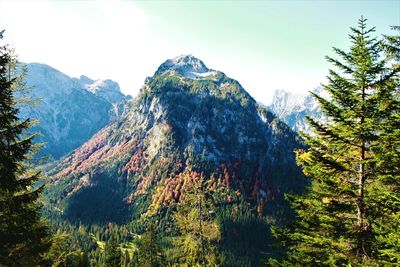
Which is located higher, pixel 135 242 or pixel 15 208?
pixel 15 208

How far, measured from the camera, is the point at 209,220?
33031 mm

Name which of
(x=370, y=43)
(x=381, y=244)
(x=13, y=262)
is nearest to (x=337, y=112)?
(x=370, y=43)

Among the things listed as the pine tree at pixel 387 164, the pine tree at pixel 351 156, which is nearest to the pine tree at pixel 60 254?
the pine tree at pixel 351 156

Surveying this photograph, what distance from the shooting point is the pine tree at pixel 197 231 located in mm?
30156

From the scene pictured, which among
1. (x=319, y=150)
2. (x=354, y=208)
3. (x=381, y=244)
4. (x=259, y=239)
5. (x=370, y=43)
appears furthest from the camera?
(x=259, y=239)

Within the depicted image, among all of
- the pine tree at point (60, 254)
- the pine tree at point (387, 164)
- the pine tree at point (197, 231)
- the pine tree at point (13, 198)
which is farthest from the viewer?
the pine tree at point (197, 231)

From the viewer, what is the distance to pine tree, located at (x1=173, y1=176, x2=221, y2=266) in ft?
98.9

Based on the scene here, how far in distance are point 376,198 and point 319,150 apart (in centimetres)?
359

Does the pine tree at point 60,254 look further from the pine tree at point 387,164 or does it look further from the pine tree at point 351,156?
the pine tree at point 387,164

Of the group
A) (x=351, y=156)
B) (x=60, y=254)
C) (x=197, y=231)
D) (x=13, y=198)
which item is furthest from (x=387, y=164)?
(x=60, y=254)

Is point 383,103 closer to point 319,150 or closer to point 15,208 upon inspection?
point 319,150

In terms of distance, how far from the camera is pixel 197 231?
31016 millimetres

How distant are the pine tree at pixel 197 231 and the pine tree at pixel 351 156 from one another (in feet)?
50.8

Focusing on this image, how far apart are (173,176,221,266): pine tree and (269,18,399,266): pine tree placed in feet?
50.8
